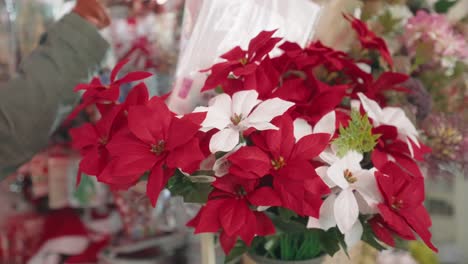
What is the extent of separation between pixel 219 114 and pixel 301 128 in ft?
0.30

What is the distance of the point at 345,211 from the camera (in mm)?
448

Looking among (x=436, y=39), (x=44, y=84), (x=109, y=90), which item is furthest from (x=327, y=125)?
(x=44, y=84)

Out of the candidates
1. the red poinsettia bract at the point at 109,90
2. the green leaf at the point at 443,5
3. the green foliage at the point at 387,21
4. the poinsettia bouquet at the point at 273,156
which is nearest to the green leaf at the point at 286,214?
the poinsettia bouquet at the point at 273,156

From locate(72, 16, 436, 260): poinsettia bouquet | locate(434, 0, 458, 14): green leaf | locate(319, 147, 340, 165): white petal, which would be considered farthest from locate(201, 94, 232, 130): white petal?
locate(434, 0, 458, 14): green leaf

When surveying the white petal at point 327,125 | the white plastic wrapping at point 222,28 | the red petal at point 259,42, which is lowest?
the white petal at point 327,125

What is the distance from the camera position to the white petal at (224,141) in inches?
16.7

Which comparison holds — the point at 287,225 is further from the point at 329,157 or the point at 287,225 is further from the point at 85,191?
the point at 85,191

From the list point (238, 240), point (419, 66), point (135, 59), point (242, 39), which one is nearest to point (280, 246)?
point (238, 240)

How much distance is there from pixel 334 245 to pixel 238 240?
0.12 metres

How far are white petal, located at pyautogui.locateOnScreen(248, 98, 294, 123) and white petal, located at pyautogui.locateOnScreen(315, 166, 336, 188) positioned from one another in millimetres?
74

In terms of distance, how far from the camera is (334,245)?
0.51 metres

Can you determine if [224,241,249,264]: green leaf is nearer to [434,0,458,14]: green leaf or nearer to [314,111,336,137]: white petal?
[314,111,336,137]: white petal

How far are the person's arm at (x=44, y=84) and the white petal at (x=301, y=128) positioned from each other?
44cm

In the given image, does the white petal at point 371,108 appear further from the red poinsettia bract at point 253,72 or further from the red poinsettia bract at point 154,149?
the red poinsettia bract at point 154,149
